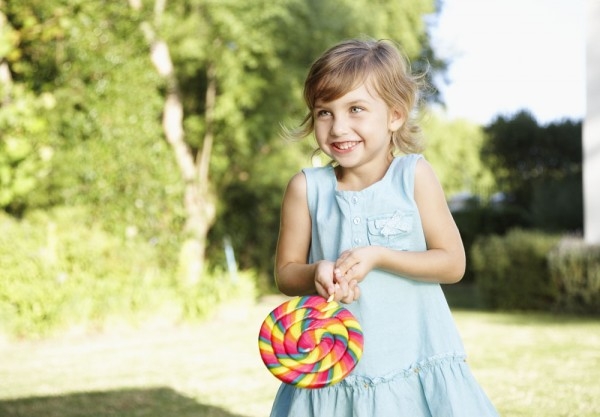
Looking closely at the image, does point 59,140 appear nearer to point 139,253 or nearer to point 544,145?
point 139,253

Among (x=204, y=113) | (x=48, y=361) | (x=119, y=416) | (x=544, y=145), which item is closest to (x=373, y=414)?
(x=119, y=416)

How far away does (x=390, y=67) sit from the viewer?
271cm

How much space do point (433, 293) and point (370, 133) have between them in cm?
52

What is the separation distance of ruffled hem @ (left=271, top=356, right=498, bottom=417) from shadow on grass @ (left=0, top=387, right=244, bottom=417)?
333 centimetres

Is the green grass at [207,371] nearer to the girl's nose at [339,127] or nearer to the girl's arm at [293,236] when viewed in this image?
the girl's arm at [293,236]

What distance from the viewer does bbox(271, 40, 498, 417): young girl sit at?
261 centimetres

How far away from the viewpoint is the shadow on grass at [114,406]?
6.03 metres

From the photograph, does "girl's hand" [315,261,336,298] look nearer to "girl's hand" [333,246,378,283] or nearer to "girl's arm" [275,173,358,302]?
"girl's hand" [333,246,378,283]

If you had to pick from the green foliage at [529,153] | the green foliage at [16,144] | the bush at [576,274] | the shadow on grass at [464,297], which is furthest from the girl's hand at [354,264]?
the green foliage at [529,153]

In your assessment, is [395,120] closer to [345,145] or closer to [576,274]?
[345,145]

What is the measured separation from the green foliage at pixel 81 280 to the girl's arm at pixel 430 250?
28.1ft

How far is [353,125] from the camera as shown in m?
2.67

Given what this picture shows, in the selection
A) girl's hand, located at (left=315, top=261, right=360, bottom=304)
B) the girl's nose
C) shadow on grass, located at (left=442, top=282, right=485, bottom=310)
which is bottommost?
shadow on grass, located at (left=442, top=282, right=485, bottom=310)

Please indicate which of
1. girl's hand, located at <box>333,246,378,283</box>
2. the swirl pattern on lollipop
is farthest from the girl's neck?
the swirl pattern on lollipop
